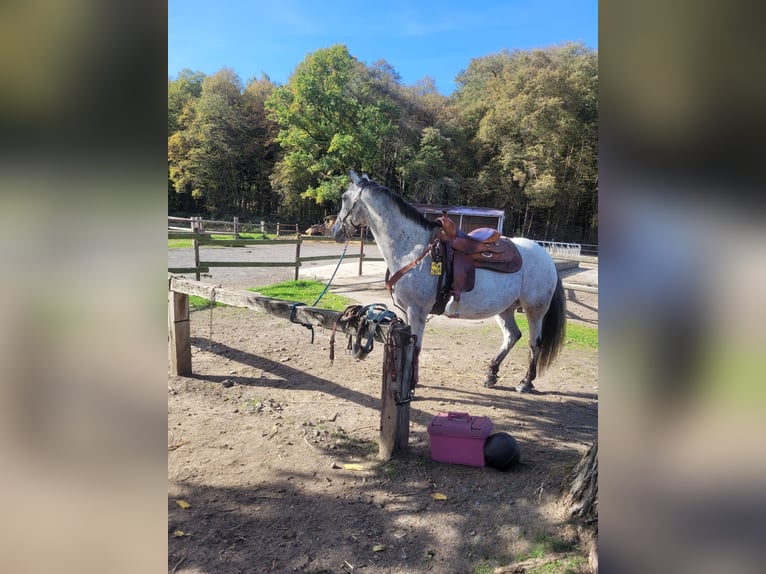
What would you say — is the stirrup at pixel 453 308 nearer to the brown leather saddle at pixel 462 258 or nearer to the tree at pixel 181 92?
the brown leather saddle at pixel 462 258

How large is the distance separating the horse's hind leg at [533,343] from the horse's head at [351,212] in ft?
6.63

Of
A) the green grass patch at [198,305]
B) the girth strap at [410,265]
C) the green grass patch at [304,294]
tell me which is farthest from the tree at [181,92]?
the girth strap at [410,265]

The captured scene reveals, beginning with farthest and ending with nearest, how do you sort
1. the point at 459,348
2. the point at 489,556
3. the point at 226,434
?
the point at 459,348, the point at 226,434, the point at 489,556

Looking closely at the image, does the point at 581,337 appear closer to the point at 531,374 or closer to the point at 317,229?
the point at 531,374

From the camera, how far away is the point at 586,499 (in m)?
2.09

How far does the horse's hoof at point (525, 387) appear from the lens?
4398mm

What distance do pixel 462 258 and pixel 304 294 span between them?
5491 millimetres

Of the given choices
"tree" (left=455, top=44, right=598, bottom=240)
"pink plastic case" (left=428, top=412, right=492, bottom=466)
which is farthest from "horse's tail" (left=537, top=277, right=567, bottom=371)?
"tree" (left=455, top=44, right=598, bottom=240)
